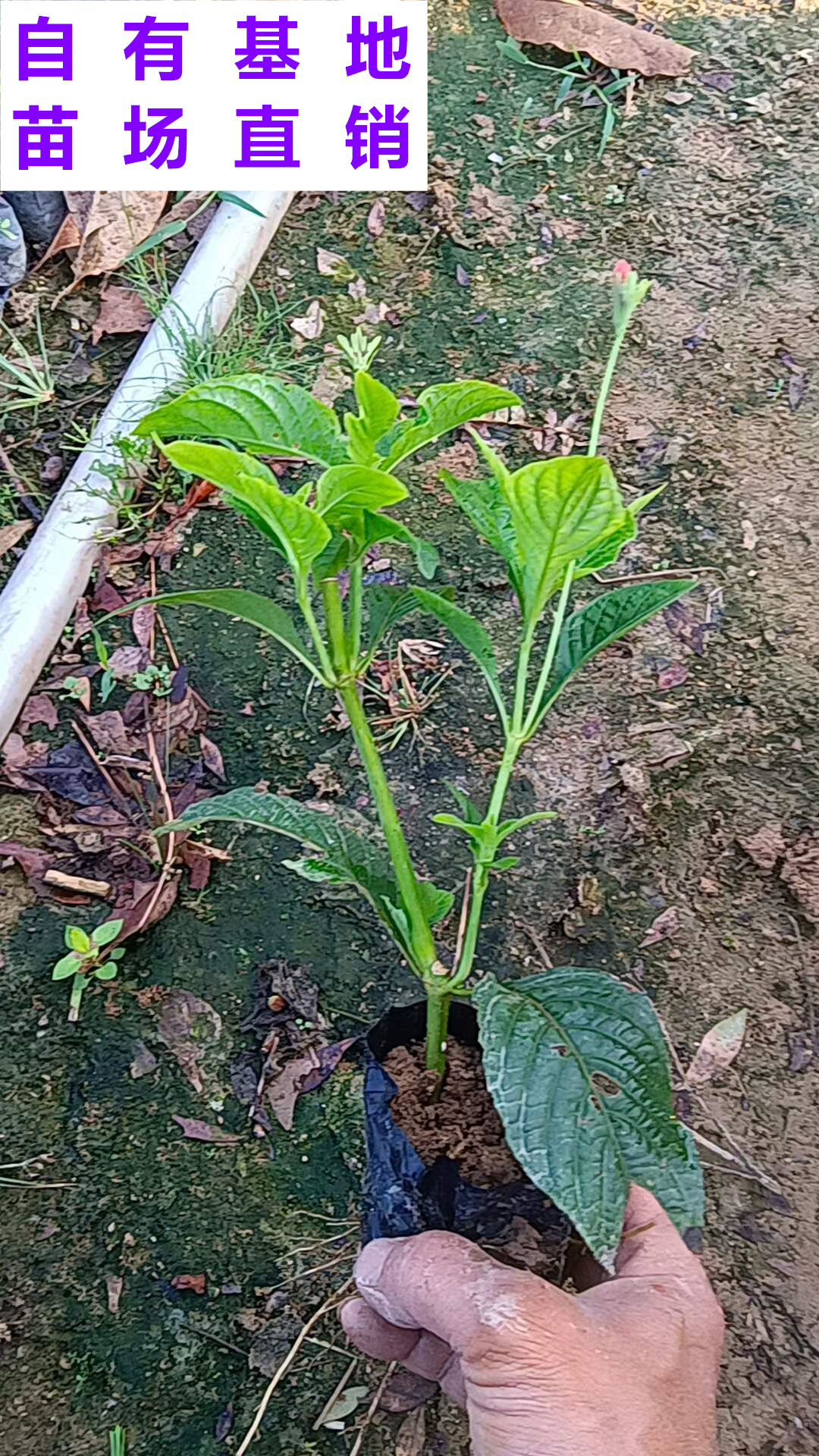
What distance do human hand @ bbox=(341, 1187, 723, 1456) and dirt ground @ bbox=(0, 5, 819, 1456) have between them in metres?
0.50

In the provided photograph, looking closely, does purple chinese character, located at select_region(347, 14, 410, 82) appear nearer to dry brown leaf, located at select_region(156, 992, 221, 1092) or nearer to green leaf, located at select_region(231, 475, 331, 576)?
dry brown leaf, located at select_region(156, 992, 221, 1092)

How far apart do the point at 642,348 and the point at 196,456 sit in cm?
181

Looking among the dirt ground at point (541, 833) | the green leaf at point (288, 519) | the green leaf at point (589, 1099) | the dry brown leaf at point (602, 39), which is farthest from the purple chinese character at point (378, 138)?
the green leaf at point (589, 1099)

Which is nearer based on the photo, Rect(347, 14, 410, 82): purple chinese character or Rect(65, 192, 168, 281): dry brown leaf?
Rect(65, 192, 168, 281): dry brown leaf

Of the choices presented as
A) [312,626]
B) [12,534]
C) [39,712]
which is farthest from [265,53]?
[312,626]

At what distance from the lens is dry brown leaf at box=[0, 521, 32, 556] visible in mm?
2078

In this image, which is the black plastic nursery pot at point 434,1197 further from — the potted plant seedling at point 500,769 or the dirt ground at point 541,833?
the dirt ground at point 541,833

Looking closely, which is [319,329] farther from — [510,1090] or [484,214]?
[510,1090]

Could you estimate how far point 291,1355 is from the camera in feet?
4.50

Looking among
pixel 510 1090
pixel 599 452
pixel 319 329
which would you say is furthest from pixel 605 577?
pixel 510 1090

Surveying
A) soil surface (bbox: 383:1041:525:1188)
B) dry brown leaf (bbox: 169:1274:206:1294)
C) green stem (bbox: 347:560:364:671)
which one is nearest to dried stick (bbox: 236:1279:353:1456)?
dry brown leaf (bbox: 169:1274:206:1294)

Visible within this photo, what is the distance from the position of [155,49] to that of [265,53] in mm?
247

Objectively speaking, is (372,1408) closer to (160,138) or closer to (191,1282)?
(191,1282)

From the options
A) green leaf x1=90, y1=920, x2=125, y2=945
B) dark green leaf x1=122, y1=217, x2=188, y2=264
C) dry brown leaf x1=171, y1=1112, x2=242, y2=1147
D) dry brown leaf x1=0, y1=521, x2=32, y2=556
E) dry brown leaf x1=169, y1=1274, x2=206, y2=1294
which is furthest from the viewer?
dark green leaf x1=122, y1=217, x2=188, y2=264
